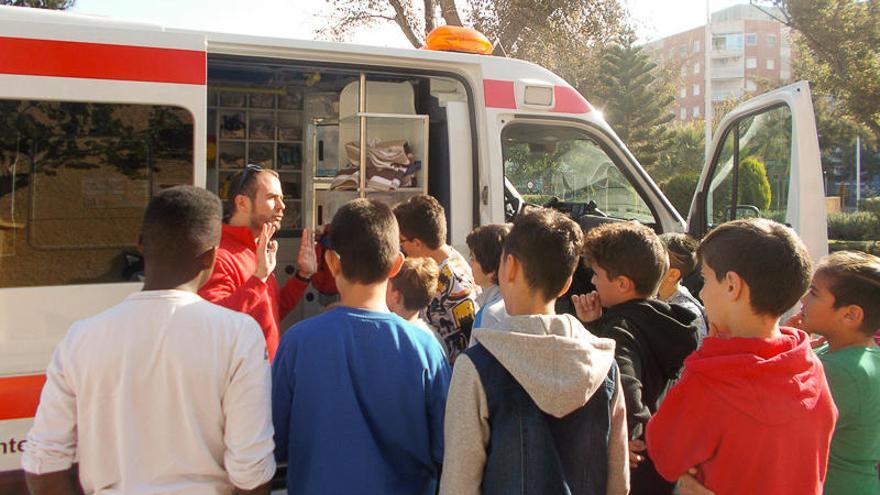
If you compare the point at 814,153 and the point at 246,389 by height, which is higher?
the point at 814,153

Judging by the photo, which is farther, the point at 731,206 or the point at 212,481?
the point at 731,206

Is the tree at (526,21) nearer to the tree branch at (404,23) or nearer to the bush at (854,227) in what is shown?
the tree branch at (404,23)

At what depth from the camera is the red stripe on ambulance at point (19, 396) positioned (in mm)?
3039

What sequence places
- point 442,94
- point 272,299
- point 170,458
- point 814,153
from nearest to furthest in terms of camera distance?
point 170,458 < point 272,299 < point 814,153 < point 442,94

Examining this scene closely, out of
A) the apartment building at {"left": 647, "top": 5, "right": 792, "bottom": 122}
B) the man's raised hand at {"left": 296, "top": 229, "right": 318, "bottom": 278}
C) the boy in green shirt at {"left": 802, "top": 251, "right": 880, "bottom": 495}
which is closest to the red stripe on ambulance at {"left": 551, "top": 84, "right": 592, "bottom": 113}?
the man's raised hand at {"left": 296, "top": 229, "right": 318, "bottom": 278}

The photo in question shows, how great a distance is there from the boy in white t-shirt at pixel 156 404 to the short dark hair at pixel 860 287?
6.02 ft

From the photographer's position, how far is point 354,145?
506cm

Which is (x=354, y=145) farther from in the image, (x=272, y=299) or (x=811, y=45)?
(x=811, y=45)

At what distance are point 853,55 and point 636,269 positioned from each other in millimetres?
15045

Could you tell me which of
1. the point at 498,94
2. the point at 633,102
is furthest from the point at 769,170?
the point at 633,102

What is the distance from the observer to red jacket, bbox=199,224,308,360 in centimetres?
303

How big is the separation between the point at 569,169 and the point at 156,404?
4.06 m

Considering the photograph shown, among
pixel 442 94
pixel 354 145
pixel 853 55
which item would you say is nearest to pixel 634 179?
pixel 442 94

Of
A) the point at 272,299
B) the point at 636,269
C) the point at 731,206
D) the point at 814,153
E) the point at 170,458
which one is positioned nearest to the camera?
the point at 170,458
